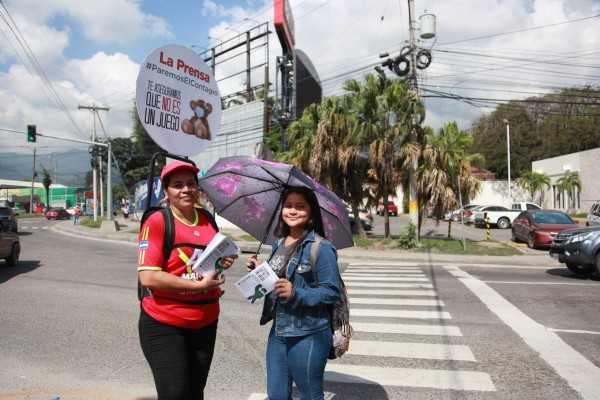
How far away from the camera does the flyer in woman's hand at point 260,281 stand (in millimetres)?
2568

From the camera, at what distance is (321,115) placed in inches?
755

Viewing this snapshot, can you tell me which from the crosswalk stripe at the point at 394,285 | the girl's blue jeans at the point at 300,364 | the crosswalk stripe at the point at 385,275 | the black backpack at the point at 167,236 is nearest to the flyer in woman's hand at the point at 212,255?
the black backpack at the point at 167,236

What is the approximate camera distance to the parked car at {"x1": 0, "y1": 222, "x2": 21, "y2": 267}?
12172 mm

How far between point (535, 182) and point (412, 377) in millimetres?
41960

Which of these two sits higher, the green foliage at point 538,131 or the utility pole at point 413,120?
the green foliage at point 538,131

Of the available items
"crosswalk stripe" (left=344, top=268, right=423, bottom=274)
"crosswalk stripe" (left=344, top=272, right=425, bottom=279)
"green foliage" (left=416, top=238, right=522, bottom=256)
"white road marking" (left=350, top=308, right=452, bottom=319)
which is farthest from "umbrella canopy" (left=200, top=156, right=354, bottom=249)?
"green foliage" (left=416, top=238, right=522, bottom=256)

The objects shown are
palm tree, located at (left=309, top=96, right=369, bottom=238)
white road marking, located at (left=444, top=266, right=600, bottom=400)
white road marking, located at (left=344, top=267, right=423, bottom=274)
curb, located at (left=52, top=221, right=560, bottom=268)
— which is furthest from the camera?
palm tree, located at (left=309, top=96, right=369, bottom=238)

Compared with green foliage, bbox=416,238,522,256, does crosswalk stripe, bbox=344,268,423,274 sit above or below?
below

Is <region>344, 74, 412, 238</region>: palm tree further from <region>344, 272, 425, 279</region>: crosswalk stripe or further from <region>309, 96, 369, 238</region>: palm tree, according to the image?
<region>344, 272, 425, 279</region>: crosswalk stripe

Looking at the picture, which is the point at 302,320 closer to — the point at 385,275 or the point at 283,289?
the point at 283,289

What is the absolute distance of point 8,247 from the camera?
40.9 ft

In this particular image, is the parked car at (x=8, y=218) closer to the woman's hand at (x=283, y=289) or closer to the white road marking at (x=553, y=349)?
the white road marking at (x=553, y=349)

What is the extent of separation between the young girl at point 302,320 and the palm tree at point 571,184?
39.6m

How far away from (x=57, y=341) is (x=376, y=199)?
1581cm
